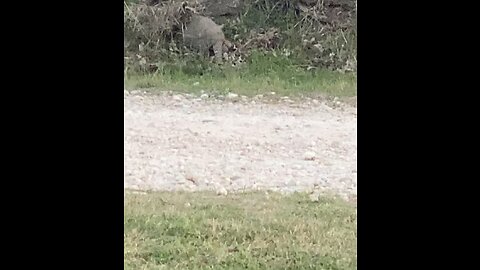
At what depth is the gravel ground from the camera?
7.79ft

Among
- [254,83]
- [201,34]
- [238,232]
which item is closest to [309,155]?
[238,232]

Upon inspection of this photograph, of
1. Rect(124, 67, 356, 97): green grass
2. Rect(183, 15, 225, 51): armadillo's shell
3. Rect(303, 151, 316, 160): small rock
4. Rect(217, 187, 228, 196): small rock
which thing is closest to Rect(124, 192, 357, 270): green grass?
Rect(217, 187, 228, 196): small rock

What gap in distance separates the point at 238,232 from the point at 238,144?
661 mm

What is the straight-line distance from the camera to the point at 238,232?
78.1 inches

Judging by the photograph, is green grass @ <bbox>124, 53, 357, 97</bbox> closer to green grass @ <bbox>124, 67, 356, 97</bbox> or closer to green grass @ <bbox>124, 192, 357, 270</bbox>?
green grass @ <bbox>124, 67, 356, 97</bbox>

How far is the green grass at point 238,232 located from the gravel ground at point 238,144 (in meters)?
0.12

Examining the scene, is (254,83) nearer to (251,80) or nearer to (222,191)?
(251,80)

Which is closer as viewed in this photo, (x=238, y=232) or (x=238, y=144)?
(x=238, y=232)

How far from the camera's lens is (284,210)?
2.14 meters

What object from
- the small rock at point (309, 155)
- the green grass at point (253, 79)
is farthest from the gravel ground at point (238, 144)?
the green grass at point (253, 79)

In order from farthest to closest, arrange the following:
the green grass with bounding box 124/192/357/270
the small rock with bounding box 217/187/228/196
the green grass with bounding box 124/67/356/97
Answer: the green grass with bounding box 124/67/356/97 < the small rock with bounding box 217/187/228/196 < the green grass with bounding box 124/192/357/270

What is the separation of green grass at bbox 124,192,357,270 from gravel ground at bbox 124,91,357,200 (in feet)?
0.40
